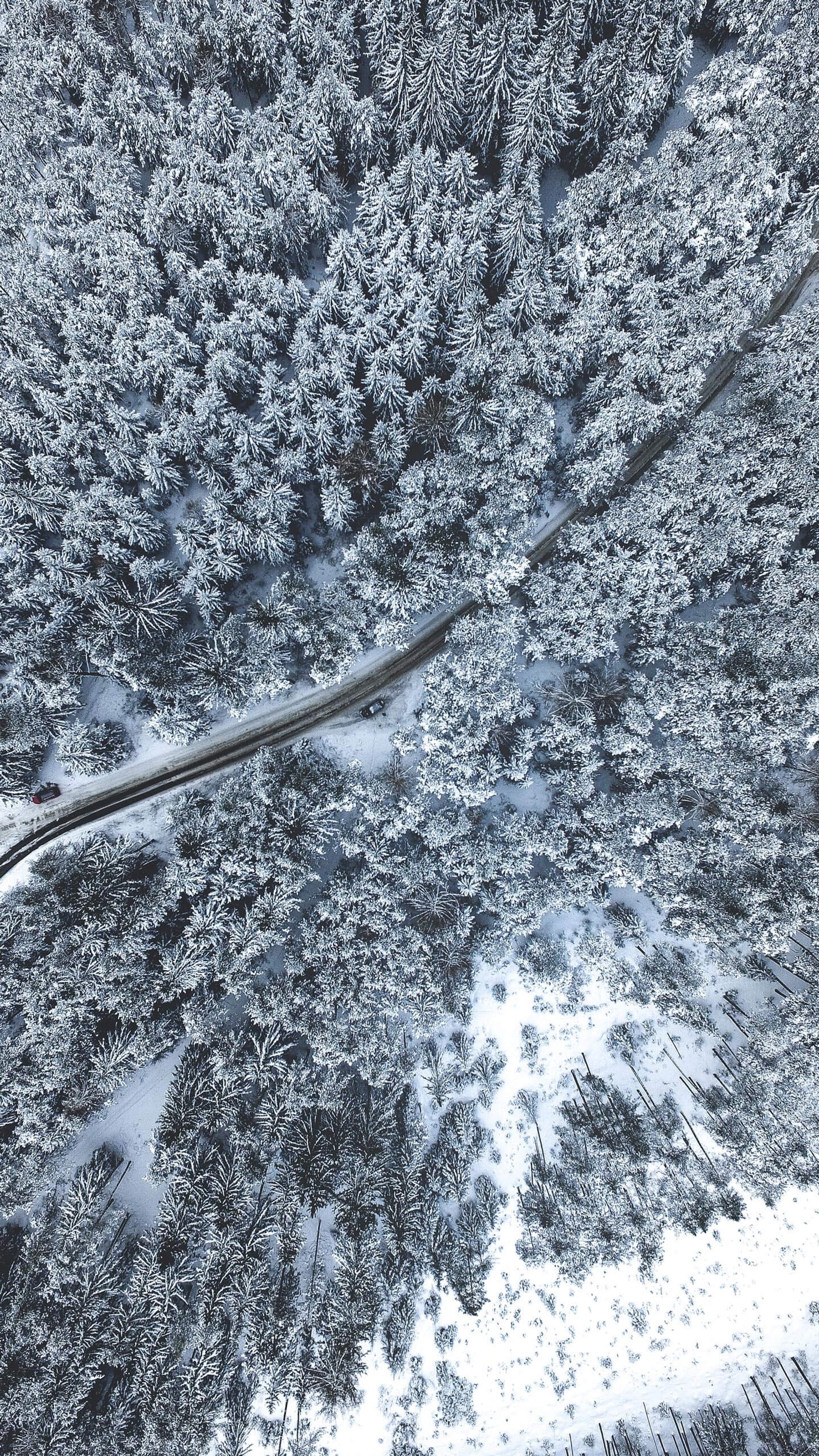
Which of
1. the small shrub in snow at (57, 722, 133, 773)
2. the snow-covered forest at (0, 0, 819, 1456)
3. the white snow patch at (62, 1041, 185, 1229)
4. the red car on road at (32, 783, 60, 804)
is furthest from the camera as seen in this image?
the red car on road at (32, 783, 60, 804)

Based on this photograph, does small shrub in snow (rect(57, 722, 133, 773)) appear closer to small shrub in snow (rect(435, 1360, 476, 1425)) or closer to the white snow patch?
the white snow patch

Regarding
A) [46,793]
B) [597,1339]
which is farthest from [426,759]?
[597,1339]

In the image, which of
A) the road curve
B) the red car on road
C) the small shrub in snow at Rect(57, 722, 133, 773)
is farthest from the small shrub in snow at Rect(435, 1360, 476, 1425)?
the red car on road

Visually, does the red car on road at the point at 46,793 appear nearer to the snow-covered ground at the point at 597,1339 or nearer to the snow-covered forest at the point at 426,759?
the snow-covered forest at the point at 426,759

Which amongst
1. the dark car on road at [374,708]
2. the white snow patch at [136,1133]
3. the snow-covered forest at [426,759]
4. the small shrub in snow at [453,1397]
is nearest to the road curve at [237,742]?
the dark car on road at [374,708]

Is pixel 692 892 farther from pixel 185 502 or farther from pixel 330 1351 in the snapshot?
pixel 185 502
